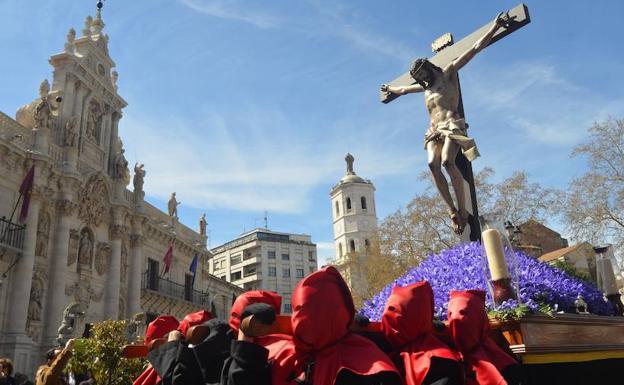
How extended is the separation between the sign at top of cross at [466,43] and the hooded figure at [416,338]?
4.30 meters

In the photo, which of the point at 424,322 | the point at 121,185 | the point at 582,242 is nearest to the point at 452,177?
the point at 424,322

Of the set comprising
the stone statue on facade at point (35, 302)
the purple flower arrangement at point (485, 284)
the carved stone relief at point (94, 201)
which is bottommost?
the purple flower arrangement at point (485, 284)

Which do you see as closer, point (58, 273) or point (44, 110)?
point (58, 273)

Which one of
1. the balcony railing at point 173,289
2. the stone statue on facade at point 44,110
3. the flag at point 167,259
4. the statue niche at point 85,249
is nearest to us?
the stone statue on facade at point 44,110

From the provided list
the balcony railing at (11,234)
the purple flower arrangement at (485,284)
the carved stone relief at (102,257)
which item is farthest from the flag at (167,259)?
the purple flower arrangement at (485,284)

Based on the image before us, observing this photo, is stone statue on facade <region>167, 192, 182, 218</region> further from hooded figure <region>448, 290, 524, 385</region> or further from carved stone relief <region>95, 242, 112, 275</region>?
hooded figure <region>448, 290, 524, 385</region>

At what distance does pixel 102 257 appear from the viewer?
2255cm

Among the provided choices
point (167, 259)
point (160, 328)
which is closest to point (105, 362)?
point (160, 328)

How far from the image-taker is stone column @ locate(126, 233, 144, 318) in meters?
24.1

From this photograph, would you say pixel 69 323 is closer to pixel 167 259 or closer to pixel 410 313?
pixel 167 259

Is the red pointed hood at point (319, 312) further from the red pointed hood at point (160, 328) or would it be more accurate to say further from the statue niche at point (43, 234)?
the statue niche at point (43, 234)

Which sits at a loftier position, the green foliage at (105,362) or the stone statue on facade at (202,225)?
the stone statue on facade at (202,225)

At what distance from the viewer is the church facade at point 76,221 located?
1739cm

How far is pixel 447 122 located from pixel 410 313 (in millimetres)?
3625
